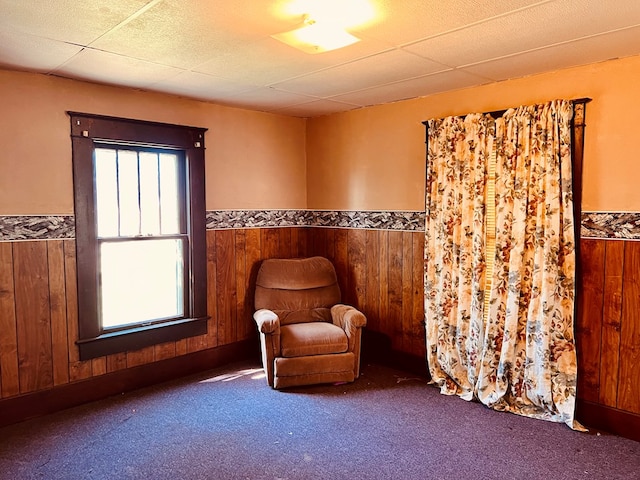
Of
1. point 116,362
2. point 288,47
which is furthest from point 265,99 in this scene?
point 116,362

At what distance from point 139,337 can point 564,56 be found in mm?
3652

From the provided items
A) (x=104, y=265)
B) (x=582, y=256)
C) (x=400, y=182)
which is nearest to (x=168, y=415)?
(x=104, y=265)

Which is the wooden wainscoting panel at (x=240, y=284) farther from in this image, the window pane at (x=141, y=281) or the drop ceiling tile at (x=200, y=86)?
the drop ceiling tile at (x=200, y=86)

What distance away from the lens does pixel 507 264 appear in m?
3.26

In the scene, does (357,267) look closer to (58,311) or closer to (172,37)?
(58,311)

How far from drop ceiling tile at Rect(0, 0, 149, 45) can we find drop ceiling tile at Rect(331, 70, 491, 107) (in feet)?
6.50

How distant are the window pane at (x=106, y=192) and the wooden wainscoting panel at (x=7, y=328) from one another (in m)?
0.64

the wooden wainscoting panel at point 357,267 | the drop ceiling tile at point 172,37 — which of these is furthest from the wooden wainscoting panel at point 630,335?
the drop ceiling tile at point 172,37

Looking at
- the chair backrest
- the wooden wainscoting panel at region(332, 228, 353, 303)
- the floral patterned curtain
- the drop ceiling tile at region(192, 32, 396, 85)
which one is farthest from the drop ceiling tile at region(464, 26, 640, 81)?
the chair backrest

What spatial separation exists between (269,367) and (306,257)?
145cm

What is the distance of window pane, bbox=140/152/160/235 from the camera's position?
374cm

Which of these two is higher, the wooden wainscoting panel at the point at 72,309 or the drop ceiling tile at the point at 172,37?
the drop ceiling tile at the point at 172,37

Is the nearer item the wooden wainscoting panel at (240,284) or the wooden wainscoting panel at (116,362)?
the wooden wainscoting panel at (116,362)

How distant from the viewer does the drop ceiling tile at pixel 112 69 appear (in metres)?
2.80
